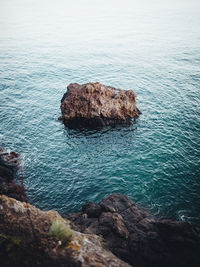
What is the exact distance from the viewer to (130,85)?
45.4m

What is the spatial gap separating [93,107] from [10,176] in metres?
16.0

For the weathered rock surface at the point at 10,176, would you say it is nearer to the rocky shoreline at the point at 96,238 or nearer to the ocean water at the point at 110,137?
the rocky shoreline at the point at 96,238

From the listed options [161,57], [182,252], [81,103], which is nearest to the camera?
[182,252]

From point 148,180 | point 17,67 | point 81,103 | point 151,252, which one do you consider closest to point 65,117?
point 81,103

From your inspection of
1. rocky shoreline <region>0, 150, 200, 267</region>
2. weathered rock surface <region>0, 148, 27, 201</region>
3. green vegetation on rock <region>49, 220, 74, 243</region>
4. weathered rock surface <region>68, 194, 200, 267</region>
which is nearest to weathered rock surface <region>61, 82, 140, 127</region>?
weathered rock surface <region>0, 148, 27, 201</region>

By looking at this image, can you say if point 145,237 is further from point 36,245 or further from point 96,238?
point 36,245

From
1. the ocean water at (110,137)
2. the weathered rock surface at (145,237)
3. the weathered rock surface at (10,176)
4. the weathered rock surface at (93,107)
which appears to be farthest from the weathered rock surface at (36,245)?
the weathered rock surface at (93,107)

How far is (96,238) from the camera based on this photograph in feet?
42.9

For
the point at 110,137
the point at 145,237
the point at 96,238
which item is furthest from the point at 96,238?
the point at 110,137

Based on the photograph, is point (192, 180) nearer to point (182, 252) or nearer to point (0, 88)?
point (182, 252)

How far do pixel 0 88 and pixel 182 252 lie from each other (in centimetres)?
4653

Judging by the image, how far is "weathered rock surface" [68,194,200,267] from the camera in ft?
41.5

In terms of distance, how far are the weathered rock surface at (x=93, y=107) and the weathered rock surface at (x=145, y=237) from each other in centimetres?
1724

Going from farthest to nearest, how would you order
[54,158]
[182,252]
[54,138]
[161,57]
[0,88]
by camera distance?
[161,57] < [0,88] < [54,138] < [54,158] < [182,252]
